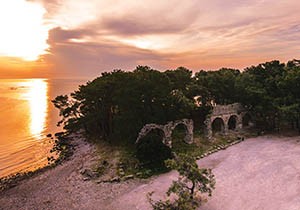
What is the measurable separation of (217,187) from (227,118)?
20080 millimetres

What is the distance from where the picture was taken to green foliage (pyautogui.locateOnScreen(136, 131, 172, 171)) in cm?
2984

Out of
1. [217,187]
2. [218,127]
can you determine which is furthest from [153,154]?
[218,127]

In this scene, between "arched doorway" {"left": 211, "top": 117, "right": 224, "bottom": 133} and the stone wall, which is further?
"arched doorway" {"left": 211, "top": 117, "right": 224, "bottom": 133}

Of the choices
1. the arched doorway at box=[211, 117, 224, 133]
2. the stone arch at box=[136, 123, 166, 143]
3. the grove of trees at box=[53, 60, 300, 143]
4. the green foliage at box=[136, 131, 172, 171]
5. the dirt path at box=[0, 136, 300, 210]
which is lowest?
the dirt path at box=[0, 136, 300, 210]

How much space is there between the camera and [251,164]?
29672 millimetres

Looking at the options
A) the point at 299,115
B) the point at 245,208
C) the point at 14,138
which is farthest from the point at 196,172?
the point at 14,138

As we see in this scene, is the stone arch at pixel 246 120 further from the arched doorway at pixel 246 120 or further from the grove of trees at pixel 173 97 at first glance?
the grove of trees at pixel 173 97

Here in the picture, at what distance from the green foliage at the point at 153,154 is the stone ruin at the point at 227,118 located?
1220 centimetres

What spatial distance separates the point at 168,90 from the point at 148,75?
12.2 feet

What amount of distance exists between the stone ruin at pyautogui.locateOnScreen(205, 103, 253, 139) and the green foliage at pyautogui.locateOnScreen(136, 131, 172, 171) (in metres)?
12.2

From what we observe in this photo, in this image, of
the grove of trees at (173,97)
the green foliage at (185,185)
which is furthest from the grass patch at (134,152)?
the green foliage at (185,185)

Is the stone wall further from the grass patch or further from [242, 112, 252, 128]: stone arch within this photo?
[242, 112, 252, 128]: stone arch

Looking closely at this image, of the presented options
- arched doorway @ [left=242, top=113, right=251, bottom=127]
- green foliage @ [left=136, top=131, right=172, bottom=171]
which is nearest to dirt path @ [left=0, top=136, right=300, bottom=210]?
green foliage @ [left=136, top=131, right=172, bottom=171]

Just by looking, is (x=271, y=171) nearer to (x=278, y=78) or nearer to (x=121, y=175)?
(x=121, y=175)
